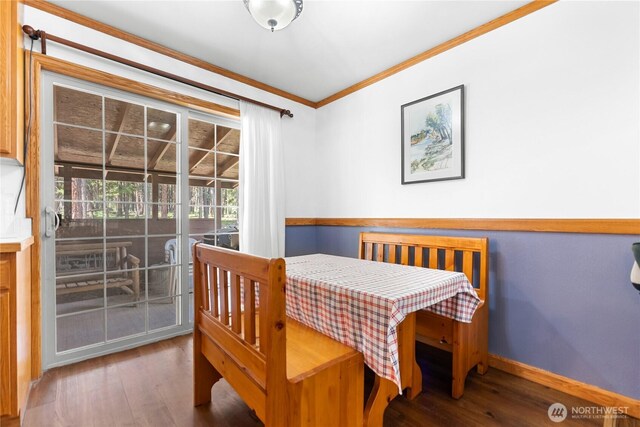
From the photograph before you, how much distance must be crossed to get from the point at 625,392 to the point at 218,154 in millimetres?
3196

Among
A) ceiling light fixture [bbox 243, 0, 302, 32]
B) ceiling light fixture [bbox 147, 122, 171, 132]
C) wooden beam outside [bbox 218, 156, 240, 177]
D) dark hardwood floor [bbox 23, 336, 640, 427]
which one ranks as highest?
ceiling light fixture [bbox 243, 0, 302, 32]

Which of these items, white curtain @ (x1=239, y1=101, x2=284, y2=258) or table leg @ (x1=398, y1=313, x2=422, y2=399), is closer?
table leg @ (x1=398, y1=313, x2=422, y2=399)

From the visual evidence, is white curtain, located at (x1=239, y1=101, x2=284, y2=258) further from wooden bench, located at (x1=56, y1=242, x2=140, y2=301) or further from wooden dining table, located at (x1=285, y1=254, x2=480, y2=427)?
wooden dining table, located at (x1=285, y1=254, x2=480, y2=427)

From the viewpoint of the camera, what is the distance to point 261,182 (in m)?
2.78

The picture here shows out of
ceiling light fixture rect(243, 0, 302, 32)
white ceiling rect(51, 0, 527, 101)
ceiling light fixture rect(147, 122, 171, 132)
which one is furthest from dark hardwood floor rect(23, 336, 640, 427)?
white ceiling rect(51, 0, 527, 101)

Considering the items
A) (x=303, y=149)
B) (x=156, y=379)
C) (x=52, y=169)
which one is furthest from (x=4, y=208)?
(x=303, y=149)

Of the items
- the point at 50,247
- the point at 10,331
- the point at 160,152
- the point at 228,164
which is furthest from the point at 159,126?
the point at 10,331

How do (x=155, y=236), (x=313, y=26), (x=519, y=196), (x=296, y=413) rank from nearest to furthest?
1. (x=296, y=413)
2. (x=519, y=196)
3. (x=313, y=26)
4. (x=155, y=236)

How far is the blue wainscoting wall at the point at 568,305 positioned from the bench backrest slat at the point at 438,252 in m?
0.15

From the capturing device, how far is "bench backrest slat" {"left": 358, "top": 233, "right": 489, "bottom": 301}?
1.89 meters

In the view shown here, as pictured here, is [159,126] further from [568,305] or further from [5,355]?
[568,305]

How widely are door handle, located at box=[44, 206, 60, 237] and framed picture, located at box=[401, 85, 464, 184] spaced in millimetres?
2566

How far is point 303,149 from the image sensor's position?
329 cm

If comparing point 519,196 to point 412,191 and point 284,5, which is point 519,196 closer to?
point 412,191
